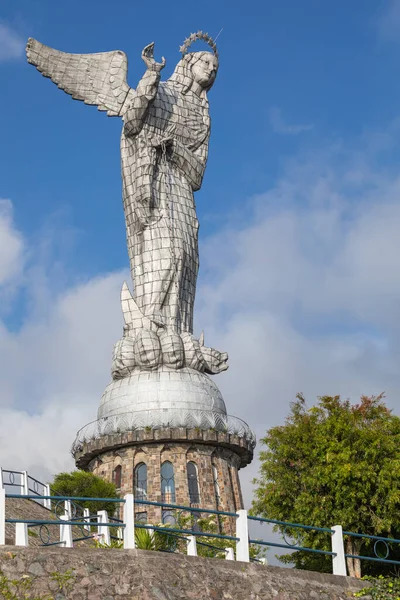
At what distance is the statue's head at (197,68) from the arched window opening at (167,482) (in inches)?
746

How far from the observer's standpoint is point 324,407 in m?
30.5

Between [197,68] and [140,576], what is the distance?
35830 millimetres

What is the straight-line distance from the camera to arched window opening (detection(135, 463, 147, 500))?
37719 millimetres

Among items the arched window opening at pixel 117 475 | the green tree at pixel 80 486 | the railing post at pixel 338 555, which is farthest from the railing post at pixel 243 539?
the arched window opening at pixel 117 475

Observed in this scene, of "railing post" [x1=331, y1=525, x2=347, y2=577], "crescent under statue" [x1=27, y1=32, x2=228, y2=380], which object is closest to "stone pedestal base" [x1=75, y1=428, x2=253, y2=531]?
"crescent under statue" [x1=27, y1=32, x2=228, y2=380]

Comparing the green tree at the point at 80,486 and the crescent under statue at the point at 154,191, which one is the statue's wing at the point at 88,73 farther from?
the green tree at the point at 80,486

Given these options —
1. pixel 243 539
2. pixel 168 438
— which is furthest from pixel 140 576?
pixel 168 438

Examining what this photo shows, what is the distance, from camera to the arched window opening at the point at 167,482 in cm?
3747

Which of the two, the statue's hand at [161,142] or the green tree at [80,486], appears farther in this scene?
the statue's hand at [161,142]

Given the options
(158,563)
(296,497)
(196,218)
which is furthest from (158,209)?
(158,563)

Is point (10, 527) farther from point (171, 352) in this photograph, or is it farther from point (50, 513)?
point (171, 352)

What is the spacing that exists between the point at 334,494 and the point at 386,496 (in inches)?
63.8

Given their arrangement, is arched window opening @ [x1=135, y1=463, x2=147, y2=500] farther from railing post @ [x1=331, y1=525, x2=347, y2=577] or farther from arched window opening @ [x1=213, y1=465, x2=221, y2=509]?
railing post @ [x1=331, y1=525, x2=347, y2=577]

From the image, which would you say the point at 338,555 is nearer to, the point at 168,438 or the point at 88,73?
the point at 168,438
